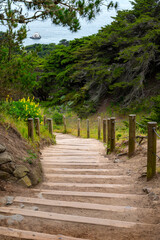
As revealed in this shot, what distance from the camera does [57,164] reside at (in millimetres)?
5371

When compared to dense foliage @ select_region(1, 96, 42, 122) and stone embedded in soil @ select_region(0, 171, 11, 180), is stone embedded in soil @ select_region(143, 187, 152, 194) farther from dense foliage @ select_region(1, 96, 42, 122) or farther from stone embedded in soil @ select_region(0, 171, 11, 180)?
dense foliage @ select_region(1, 96, 42, 122)

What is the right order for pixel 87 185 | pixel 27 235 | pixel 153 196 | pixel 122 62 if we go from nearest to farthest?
pixel 27 235 < pixel 153 196 < pixel 87 185 < pixel 122 62

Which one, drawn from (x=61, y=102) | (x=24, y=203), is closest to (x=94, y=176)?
(x=24, y=203)

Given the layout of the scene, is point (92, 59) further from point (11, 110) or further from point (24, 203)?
point (24, 203)

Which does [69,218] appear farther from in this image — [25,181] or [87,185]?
[25,181]

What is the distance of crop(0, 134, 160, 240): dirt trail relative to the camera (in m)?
2.49

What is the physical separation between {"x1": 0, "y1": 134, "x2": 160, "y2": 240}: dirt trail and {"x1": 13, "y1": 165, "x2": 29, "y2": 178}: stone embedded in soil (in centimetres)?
33

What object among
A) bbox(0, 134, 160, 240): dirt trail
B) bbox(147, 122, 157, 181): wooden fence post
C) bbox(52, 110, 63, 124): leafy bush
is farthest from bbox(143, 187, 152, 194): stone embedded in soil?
bbox(52, 110, 63, 124): leafy bush

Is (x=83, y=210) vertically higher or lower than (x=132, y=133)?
lower

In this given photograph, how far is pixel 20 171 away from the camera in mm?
3898

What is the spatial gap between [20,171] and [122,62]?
1721 centimetres

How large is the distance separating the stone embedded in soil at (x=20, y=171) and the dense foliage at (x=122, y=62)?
42.6 ft

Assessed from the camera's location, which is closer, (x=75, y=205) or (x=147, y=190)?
(x=75, y=205)

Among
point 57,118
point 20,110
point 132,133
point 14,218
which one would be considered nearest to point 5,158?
point 14,218
